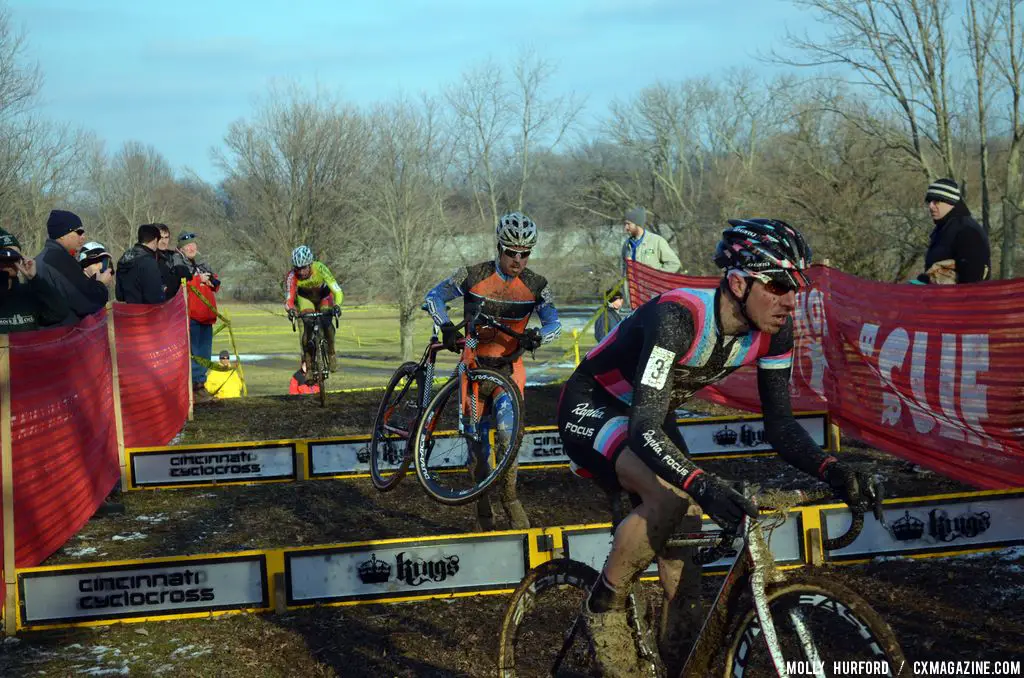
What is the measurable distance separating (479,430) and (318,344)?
7740 millimetres

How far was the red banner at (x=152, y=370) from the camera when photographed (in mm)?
10742

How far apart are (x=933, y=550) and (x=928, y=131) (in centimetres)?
2133

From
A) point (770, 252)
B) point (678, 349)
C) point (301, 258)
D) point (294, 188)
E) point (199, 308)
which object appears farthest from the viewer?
point (294, 188)

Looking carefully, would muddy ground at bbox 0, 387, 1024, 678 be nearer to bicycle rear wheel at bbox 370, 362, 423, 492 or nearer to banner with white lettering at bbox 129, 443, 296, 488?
bicycle rear wheel at bbox 370, 362, 423, 492

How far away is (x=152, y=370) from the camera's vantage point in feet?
38.7

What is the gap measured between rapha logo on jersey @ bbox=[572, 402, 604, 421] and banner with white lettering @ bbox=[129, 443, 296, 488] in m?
6.22

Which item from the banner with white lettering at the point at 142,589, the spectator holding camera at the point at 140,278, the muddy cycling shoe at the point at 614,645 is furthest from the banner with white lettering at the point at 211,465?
the muddy cycling shoe at the point at 614,645

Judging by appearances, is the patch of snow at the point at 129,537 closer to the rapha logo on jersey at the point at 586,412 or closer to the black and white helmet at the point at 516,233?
the black and white helmet at the point at 516,233

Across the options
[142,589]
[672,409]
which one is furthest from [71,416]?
[672,409]

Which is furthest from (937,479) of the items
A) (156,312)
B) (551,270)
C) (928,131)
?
(551,270)

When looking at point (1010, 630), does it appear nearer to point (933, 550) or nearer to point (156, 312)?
point (933, 550)

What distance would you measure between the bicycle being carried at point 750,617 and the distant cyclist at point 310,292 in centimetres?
1075

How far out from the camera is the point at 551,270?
195 feet

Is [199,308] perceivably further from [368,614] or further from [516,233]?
[368,614]
